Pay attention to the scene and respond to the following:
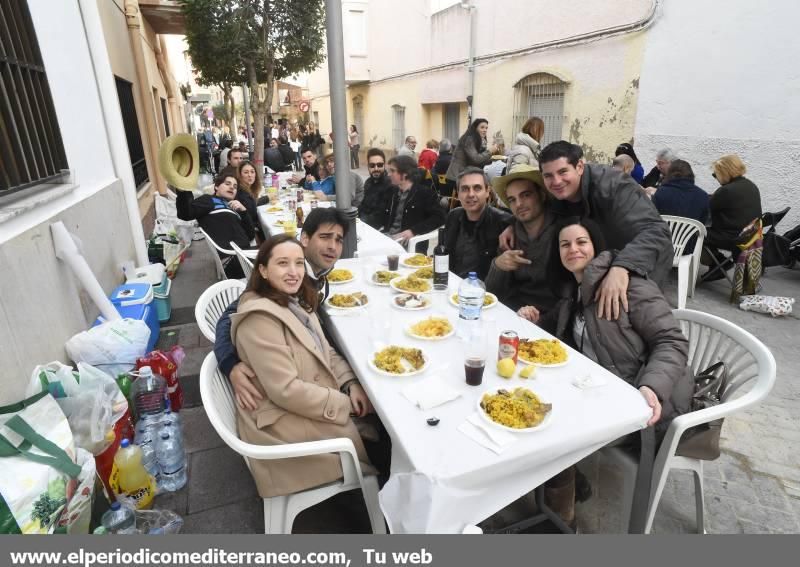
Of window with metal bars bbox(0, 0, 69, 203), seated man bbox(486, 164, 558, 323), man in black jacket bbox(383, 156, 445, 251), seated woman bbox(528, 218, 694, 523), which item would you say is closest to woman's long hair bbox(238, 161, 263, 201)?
man in black jacket bbox(383, 156, 445, 251)

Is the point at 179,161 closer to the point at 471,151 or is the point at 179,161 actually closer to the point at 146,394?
the point at 146,394

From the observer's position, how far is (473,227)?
12.2 ft

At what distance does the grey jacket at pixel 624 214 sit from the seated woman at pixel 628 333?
317mm

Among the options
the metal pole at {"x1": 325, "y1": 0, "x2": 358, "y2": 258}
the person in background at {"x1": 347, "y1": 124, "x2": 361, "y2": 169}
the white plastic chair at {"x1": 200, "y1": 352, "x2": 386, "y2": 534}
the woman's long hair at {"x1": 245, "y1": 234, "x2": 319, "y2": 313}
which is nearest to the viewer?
the white plastic chair at {"x1": 200, "y1": 352, "x2": 386, "y2": 534}

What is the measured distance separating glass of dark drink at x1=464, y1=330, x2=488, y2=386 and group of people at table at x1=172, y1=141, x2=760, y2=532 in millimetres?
529

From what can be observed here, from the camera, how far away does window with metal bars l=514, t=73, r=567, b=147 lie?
970 cm

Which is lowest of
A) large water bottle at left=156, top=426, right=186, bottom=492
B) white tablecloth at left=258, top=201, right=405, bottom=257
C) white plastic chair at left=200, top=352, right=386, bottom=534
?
large water bottle at left=156, top=426, right=186, bottom=492

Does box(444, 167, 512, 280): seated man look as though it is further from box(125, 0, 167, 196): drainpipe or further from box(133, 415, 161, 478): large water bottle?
box(125, 0, 167, 196): drainpipe

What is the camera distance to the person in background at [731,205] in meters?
5.04

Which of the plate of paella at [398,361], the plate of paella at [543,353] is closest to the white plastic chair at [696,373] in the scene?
the plate of paella at [543,353]

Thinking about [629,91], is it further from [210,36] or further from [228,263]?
[210,36]

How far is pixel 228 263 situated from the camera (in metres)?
4.77

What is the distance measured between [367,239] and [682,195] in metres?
3.69

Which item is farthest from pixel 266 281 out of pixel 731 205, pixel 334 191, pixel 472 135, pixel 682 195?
pixel 472 135
